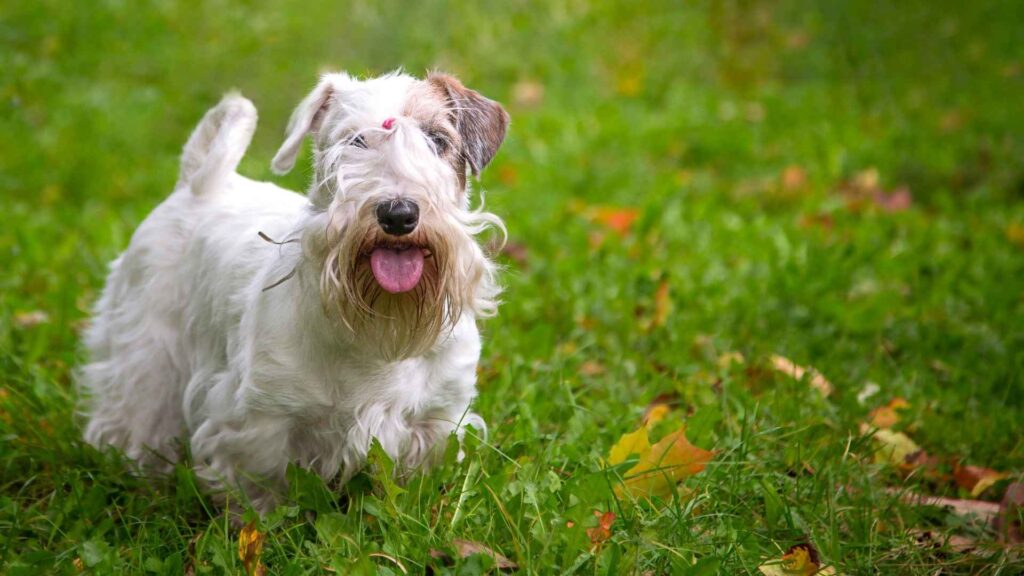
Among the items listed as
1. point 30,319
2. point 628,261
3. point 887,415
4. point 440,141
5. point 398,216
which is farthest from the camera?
point 628,261

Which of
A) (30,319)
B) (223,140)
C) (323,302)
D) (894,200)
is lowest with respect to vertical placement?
(30,319)

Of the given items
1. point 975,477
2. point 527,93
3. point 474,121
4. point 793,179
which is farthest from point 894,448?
point 527,93

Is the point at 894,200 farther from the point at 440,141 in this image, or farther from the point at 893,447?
the point at 440,141

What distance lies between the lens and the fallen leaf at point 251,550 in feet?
9.08

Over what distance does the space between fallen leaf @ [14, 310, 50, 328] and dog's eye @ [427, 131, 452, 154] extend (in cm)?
236

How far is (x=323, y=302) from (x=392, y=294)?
0.61ft

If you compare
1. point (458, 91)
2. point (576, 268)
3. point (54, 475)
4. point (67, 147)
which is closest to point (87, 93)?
point (67, 147)

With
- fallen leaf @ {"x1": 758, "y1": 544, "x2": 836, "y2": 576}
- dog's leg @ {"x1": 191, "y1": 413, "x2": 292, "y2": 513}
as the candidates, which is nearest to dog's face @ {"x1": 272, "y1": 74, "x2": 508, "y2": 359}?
dog's leg @ {"x1": 191, "y1": 413, "x2": 292, "y2": 513}

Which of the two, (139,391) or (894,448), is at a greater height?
(894,448)

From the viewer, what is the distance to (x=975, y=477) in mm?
3580

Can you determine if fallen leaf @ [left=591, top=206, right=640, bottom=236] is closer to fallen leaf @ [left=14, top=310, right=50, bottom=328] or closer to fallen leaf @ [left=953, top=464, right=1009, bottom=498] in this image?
fallen leaf @ [left=953, top=464, right=1009, bottom=498]

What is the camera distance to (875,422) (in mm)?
3916

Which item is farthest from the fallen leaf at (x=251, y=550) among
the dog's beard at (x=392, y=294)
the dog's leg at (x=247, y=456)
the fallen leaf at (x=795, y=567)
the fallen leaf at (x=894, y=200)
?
the fallen leaf at (x=894, y=200)

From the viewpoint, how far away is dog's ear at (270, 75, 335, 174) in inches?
118
